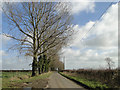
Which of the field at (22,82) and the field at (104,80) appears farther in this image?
the field at (22,82)

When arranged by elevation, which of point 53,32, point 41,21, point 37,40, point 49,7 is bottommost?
point 37,40

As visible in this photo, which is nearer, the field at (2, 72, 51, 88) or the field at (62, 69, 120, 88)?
the field at (62, 69, 120, 88)

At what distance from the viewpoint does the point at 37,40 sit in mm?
23125

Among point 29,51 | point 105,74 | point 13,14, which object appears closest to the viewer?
point 105,74

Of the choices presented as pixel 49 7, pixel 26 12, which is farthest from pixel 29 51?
pixel 49 7

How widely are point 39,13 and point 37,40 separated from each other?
486 centimetres

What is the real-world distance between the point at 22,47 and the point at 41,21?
5.79 metres

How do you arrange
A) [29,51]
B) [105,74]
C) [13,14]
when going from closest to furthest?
[105,74]
[13,14]
[29,51]

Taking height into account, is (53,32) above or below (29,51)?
above

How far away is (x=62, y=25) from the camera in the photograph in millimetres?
23062

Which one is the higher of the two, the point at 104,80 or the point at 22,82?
the point at 104,80

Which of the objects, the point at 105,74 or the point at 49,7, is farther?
the point at 49,7

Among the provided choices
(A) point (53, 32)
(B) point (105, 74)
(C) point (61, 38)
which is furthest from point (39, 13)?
(B) point (105, 74)

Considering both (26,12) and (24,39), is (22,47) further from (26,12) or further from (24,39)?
(26,12)
